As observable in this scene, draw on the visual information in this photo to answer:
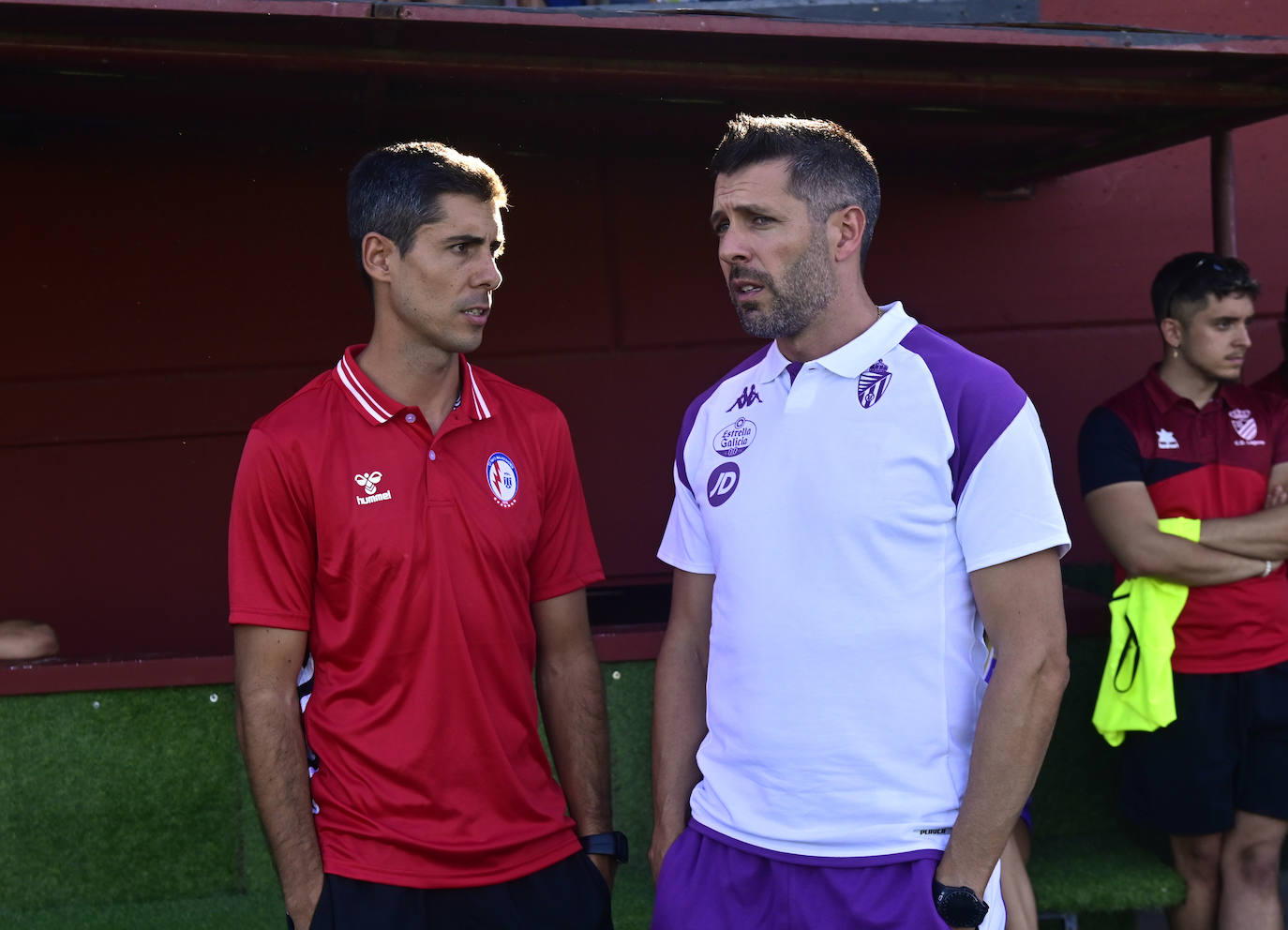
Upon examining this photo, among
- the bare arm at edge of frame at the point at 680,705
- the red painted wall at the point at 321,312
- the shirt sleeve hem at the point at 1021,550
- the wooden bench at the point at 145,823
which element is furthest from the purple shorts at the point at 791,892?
the red painted wall at the point at 321,312

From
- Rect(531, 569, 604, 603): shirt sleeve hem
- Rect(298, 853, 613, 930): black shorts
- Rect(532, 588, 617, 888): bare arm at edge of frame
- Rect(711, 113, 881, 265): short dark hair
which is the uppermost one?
Rect(711, 113, 881, 265): short dark hair

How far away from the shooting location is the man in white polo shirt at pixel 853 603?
2.20m

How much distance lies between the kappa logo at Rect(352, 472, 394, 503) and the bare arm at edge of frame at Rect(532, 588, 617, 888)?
1.45 feet

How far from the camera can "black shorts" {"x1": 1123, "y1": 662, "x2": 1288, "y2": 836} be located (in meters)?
3.77

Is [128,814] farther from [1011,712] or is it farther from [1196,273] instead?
[1196,273]

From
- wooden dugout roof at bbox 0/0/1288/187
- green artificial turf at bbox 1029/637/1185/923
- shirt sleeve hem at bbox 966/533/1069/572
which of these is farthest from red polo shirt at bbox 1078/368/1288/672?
shirt sleeve hem at bbox 966/533/1069/572

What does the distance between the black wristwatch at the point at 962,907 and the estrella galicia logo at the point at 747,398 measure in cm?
97

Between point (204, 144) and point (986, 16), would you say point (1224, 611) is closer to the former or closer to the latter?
point (986, 16)

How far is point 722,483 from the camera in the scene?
2.51 m

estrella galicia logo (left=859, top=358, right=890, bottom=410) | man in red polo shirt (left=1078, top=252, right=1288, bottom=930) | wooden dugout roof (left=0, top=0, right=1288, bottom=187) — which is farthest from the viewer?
man in red polo shirt (left=1078, top=252, right=1288, bottom=930)

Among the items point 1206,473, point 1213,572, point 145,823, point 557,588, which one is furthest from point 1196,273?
point 145,823

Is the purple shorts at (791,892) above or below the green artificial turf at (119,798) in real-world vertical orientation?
above

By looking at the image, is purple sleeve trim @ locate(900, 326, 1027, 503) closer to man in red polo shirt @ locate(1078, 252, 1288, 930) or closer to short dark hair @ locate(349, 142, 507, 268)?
short dark hair @ locate(349, 142, 507, 268)

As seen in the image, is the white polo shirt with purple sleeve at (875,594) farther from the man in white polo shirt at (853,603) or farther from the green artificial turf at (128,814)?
the green artificial turf at (128,814)
